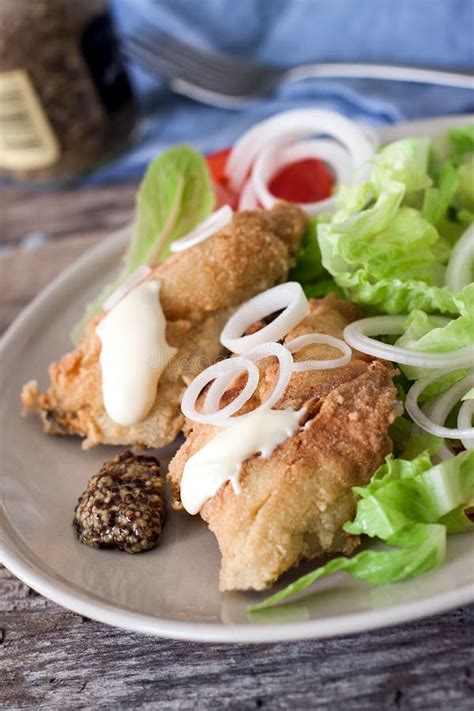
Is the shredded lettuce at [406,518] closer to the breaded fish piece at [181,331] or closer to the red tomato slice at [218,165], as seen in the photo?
the breaded fish piece at [181,331]

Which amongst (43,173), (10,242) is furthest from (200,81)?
(10,242)

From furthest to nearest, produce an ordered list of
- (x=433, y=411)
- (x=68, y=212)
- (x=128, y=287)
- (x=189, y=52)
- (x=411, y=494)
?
1. (x=189, y=52)
2. (x=68, y=212)
3. (x=128, y=287)
4. (x=433, y=411)
5. (x=411, y=494)

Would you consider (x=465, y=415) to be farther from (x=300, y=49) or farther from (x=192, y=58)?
(x=300, y=49)

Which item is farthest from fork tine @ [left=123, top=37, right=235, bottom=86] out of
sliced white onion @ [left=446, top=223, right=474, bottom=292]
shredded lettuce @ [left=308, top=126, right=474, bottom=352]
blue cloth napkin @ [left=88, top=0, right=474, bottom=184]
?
sliced white onion @ [left=446, top=223, right=474, bottom=292]

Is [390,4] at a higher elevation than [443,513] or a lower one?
lower

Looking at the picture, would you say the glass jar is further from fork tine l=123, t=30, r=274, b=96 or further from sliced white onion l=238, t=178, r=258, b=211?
sliced white onion l=238, t=178, r=258, b=211

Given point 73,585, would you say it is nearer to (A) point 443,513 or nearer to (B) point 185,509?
(B) point 185,509

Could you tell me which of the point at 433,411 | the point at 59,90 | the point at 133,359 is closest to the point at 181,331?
the point at 133,359
